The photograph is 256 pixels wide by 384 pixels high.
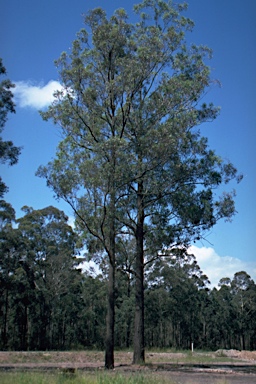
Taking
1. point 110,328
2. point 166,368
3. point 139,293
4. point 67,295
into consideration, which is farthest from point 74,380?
point 67,295

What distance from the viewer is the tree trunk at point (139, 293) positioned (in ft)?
61.3

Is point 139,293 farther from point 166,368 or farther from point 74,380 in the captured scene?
point 74,380

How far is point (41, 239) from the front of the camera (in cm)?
4547

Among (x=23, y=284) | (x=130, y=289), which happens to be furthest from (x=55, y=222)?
(x=130, y=289)

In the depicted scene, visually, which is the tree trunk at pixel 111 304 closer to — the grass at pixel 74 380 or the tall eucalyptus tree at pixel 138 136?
the tall eucalyptus tree at pixel 138 136

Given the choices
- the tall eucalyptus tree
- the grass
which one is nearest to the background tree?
the tall eucalyptus tree

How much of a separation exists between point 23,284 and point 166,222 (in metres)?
26.5

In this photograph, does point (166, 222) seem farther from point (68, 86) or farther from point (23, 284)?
point (23, 284)

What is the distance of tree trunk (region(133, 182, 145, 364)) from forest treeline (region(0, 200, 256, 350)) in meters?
13.1

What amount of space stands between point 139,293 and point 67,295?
30.5m

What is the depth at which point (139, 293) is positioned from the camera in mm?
19297

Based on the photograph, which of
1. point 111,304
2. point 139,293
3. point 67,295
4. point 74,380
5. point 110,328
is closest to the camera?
point 74,380

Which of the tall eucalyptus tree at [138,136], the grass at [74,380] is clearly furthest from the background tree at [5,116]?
the grass at [74,380]

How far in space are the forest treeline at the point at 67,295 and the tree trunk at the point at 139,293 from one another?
13150 millimetres
